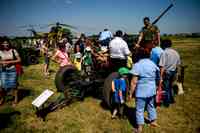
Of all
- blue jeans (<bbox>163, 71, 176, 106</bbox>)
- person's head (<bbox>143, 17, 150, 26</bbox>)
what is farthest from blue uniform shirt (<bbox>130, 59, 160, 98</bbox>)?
person's head (<bbox>143, 17, 150, 26</bbox>)

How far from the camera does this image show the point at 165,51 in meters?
5.77

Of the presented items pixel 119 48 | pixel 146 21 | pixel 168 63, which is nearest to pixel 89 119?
pixel 119 48

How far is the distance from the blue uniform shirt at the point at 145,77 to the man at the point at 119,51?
1.57 metres

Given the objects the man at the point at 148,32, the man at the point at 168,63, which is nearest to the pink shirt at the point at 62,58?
the man at the point at 148,32

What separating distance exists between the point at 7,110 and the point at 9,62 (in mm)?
1471

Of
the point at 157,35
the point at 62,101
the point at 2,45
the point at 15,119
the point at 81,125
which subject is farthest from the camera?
the point at 157,35

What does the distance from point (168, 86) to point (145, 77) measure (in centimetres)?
230

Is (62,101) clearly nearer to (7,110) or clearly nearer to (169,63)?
(7,110)

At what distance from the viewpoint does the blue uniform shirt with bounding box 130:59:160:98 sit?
4.07 m

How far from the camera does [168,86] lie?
605 centimetres

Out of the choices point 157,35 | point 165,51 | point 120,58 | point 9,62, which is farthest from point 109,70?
point 9,62

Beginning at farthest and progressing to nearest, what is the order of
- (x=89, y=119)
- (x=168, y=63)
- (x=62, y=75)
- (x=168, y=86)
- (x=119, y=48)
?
(x=62, y=75), (x=168, y=86), (x=168, y=63), (x=119, y=48), (x=89, y=119)

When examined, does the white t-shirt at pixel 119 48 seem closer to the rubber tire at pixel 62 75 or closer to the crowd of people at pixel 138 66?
the crowd of people at pixel 138 66

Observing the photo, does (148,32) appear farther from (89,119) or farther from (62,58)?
(89,119)
